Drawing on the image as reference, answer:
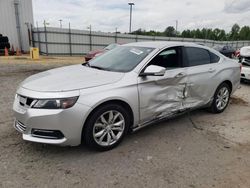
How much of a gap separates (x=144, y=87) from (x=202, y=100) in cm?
166

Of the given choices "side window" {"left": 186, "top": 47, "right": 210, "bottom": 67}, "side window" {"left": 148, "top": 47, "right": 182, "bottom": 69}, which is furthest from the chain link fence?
"side window" {"left": 148, "top": 47, "right": 182, "bottom": 69}

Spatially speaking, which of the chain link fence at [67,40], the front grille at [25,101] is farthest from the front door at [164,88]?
the chain link fence at [67,40]

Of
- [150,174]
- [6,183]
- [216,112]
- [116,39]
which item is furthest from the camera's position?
[116,39]

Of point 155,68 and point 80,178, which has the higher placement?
point 155,68

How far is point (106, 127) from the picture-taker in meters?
3.38

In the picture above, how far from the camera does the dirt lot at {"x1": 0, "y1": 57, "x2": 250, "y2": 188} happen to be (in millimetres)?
2777

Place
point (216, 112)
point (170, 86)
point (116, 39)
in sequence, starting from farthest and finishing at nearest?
point (116, 39), point (216, 112), point (170, 86)

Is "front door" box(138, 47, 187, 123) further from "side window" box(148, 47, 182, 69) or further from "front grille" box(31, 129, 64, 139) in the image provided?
"front grille" box(31, 129, 64, 139)

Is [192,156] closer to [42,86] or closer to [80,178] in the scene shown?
[80,178]

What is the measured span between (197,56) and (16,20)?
2202 centimetres

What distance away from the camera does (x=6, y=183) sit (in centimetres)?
266

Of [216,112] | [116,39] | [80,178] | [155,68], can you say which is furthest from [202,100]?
[116,39]

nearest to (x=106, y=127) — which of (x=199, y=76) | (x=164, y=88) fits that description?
(x=164, y=88)

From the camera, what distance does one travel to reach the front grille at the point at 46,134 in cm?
301
